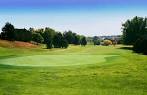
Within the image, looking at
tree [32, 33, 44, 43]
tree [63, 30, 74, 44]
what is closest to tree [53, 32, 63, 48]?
tree [32, 33, 44, 43]

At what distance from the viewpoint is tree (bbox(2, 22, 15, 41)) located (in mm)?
82350

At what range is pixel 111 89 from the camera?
17.5m

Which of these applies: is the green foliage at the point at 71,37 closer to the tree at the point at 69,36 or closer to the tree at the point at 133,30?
the tree at the point at 69,36

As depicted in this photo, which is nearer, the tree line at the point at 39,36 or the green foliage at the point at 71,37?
the tree line at the point at 39,36

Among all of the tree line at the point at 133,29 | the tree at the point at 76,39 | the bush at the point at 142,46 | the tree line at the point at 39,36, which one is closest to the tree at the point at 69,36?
the tree line at the point at 39,36

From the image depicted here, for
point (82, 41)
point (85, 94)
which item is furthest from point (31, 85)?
point (82, 41)

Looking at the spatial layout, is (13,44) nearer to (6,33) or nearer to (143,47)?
(6,33)

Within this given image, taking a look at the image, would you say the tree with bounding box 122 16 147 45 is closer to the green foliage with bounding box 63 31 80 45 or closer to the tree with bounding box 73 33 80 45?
the green foliage with bounding box 63 31 80 45

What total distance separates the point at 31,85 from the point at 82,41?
155 meters

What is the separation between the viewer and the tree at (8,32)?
82350 mm

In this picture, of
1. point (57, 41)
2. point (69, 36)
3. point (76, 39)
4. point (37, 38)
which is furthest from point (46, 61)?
point (76, 39)

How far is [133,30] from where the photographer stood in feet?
389

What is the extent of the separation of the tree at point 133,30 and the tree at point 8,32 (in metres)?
46.3

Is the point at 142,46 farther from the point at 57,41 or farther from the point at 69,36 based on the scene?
the point at 69,36
